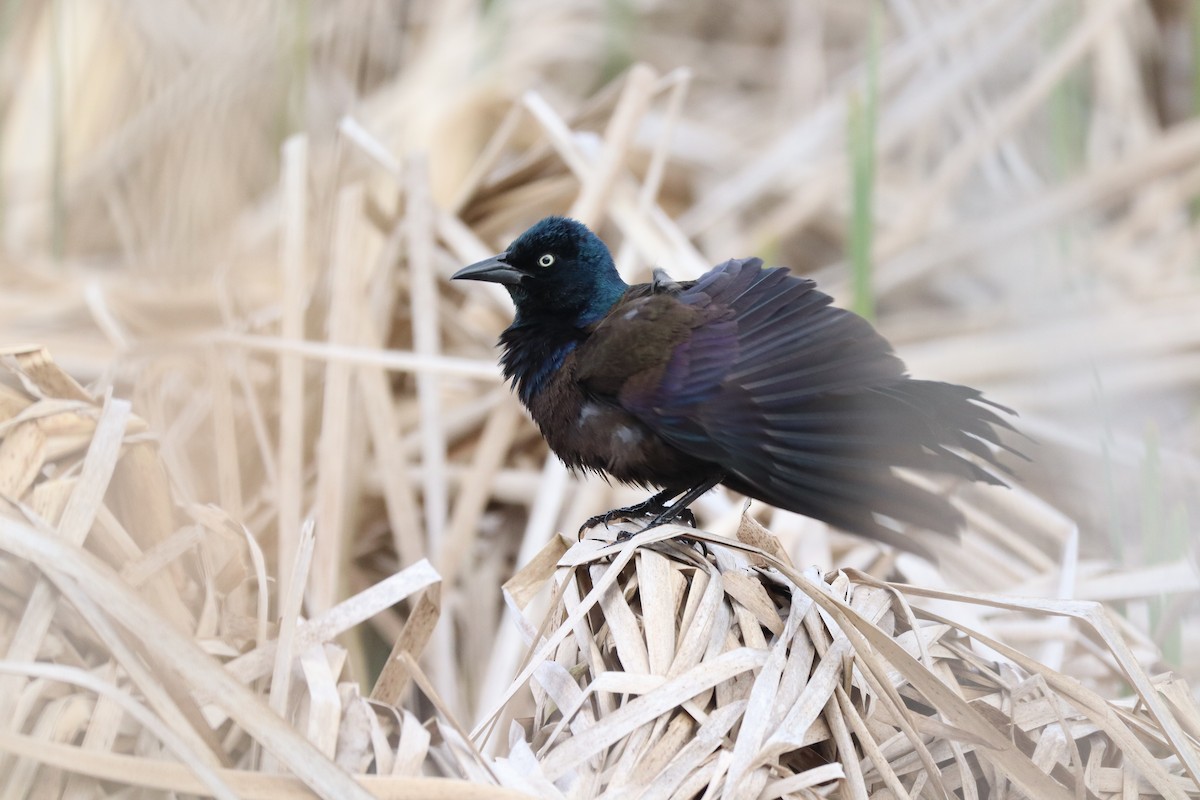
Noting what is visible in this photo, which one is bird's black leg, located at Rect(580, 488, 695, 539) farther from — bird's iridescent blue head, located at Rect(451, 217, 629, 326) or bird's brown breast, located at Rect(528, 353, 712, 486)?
bird's iridescent blue head, located at Rect(451, 217, 629, 326)

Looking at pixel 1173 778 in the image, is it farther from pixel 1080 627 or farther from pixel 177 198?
pixel 177 198

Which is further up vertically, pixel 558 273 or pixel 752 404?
pixel 558 273

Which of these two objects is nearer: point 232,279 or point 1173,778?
point 1173,778

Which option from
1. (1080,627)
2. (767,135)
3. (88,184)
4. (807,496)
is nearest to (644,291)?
(807,496)

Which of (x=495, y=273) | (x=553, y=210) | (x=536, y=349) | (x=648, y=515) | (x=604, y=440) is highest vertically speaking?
(x=553, y=210)

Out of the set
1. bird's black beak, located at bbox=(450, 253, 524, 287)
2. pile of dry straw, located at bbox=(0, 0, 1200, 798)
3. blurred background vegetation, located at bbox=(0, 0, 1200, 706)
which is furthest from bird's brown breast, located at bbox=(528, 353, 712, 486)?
blurred background vegetation, located at bbox=(0, 0, 1200, 706)

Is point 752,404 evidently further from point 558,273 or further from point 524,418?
point 524,418

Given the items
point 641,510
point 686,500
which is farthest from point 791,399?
point 641,510
